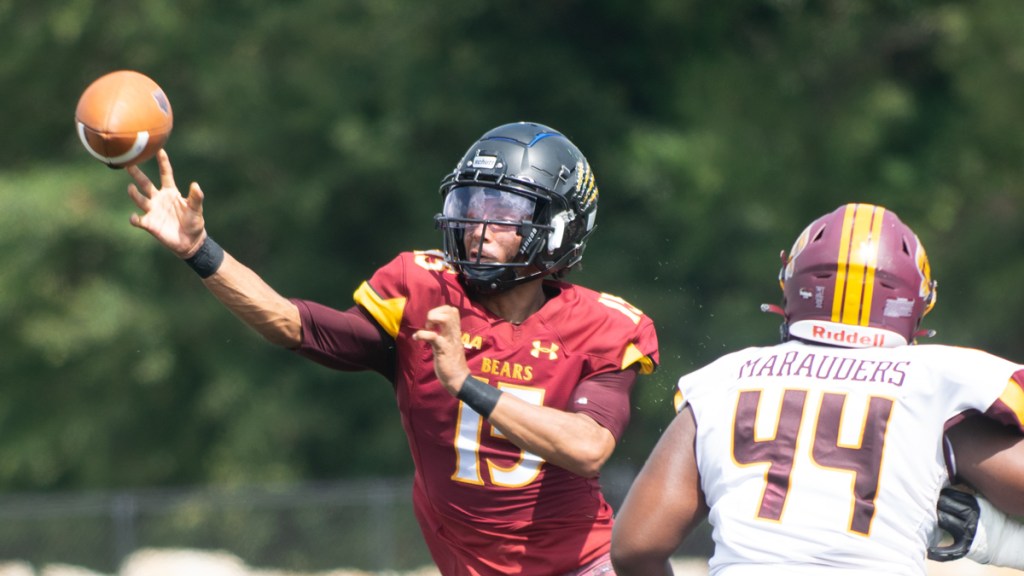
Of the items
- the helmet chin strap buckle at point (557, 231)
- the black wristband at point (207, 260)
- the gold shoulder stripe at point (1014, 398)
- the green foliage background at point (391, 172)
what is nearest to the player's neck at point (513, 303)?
the helmet chin strap buckle at point (557, 231)

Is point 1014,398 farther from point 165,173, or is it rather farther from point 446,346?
point 165,173

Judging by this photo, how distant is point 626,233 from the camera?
677 inches

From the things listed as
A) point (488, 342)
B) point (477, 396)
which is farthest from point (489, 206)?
point (477, 396)

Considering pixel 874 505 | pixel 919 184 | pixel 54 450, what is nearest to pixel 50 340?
pixel 54 450

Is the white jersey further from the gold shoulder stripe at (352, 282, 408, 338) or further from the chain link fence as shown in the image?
the chain link fence

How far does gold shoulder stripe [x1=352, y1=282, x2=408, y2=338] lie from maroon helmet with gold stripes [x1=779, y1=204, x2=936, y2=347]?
1475mm

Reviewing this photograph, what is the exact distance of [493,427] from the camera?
4.55 metres

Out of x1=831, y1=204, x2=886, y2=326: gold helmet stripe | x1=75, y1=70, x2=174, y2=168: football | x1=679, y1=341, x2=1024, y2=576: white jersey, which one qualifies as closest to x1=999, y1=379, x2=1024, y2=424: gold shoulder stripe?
x1=679, y1=341, x2=1024, y2=576: white jersey

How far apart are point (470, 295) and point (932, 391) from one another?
1.86m

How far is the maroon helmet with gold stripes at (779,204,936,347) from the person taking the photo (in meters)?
3.48

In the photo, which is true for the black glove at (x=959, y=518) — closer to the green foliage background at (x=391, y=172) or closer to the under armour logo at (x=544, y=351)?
the under armour logo at (x=544, y=351)

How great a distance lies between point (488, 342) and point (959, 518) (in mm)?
1741

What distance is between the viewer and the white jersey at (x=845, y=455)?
10.6 feet

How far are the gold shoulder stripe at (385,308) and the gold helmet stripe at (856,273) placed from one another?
1620 mm
